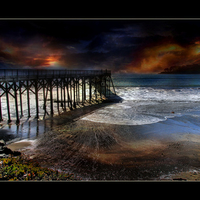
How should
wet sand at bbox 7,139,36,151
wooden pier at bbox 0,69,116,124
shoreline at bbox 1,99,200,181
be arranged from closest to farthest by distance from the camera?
shoreline at bbox 1,99,200,181, wet sand at bbox 7,139,36,151, wooden pier at bbox 0,69,116,124

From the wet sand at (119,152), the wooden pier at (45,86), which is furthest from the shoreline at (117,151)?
the wooden pier at (45,86)

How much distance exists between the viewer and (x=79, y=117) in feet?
49.4

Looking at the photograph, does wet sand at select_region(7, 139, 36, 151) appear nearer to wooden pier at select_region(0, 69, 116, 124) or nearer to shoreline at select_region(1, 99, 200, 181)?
shoreline at select_region(1, 99, 200, 181)

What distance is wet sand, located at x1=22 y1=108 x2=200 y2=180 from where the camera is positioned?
659 centimetres

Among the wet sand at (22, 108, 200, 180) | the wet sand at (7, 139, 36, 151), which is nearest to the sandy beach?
the wet sand at (22, 108, 200, 180)

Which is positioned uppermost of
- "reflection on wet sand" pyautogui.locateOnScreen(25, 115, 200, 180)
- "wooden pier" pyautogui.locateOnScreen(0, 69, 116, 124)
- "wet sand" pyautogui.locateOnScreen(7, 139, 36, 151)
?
"wooden pier" pyautogui.locateOnScreen(0, 69, 116, 124)

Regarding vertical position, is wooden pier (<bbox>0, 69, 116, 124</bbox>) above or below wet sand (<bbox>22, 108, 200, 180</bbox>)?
above

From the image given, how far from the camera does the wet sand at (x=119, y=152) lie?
6.59m

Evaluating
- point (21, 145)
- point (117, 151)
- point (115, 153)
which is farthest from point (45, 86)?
point (115, 153)

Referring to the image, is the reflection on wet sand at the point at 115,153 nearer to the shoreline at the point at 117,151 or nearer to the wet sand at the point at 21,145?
the shoreline at the point at 117,151

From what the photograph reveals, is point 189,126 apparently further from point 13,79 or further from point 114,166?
point 13,79

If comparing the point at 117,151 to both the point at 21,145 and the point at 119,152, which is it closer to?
the point at 119,152

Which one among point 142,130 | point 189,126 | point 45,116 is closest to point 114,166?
point 142,130
